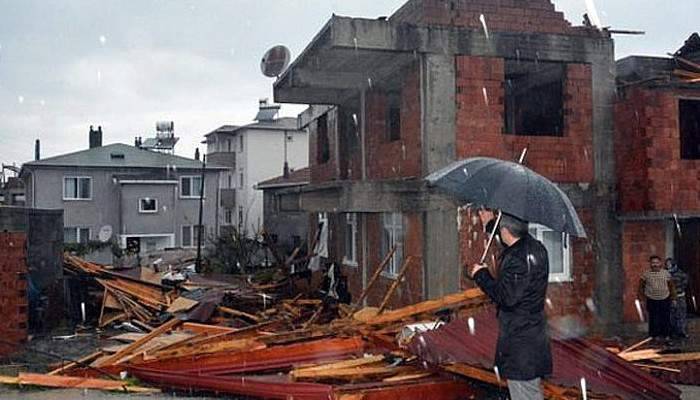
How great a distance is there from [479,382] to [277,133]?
41.2m

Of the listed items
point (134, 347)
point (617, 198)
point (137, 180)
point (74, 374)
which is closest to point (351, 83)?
point (617, 198)

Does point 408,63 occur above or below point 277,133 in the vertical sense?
below

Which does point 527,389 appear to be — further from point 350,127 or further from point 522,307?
point 350,127

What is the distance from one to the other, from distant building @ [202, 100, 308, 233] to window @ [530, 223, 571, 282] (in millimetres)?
33416

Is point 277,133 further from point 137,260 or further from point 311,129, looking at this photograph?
point 311,129

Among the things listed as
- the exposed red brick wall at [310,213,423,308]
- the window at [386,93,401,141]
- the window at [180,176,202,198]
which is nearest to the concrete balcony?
the window at [180,176,202,198]

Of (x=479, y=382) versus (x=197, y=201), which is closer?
(x=479, y=382)

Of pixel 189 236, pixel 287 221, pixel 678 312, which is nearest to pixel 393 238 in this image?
pixel 678 312

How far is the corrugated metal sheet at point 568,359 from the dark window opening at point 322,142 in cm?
1328

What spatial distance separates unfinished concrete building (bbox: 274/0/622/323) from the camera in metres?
11.2

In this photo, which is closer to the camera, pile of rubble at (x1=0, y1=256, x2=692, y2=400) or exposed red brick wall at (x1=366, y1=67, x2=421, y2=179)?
pile of rubble at (x1=0, y1=256, x2=692, y2=400)

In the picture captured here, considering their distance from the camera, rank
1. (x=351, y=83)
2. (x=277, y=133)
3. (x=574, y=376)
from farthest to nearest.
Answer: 1. (x=277, y=133)
2. (x=351, y=83)
3. (x=574, y=376)

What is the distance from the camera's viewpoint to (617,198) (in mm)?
12320

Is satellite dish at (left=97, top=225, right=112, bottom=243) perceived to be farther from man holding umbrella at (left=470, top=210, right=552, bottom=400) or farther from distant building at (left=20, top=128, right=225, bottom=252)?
man holding umbrella at (left=470, top=210, right=552, bottom=400)
